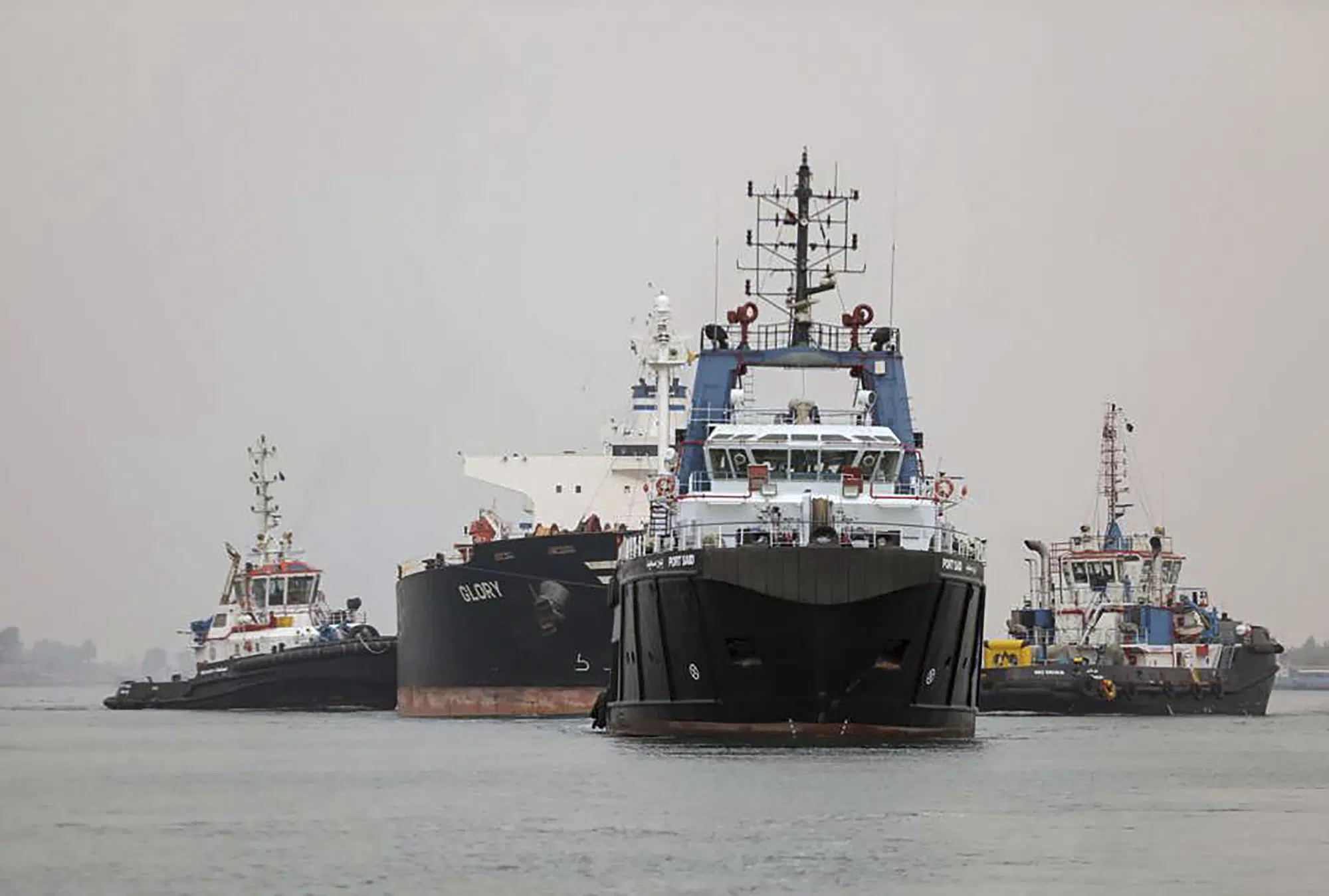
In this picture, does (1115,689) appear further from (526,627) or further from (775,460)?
(775,460)

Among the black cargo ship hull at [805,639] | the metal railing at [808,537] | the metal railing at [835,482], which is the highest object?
the metal railing at [835,482]

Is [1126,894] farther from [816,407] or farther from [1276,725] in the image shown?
[1276,725]

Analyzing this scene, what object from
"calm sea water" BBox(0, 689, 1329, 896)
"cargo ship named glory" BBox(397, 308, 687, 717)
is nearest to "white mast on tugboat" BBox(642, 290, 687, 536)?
"cargo ship named glory" BBox(397, 308, 687, 717)

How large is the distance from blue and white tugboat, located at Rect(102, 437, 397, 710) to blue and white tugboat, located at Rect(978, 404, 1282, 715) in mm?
22082

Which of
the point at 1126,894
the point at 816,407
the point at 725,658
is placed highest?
the point at 816,407

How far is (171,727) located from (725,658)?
33900mm

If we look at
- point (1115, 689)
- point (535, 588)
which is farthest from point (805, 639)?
point (1115, 689)

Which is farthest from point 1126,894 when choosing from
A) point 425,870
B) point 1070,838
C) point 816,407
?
point 816,407

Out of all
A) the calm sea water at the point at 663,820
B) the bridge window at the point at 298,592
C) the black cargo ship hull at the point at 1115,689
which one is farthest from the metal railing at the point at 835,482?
the bridge window at the point at 298,592

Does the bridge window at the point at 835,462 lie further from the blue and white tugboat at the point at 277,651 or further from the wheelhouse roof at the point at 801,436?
the blue and white tugboat at the point at 277,651

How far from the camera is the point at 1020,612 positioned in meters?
99.3

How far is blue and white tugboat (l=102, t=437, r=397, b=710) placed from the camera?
9762 centimetres

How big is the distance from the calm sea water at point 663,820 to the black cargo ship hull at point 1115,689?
29363 millimetres

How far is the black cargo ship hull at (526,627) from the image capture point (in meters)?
76.5
